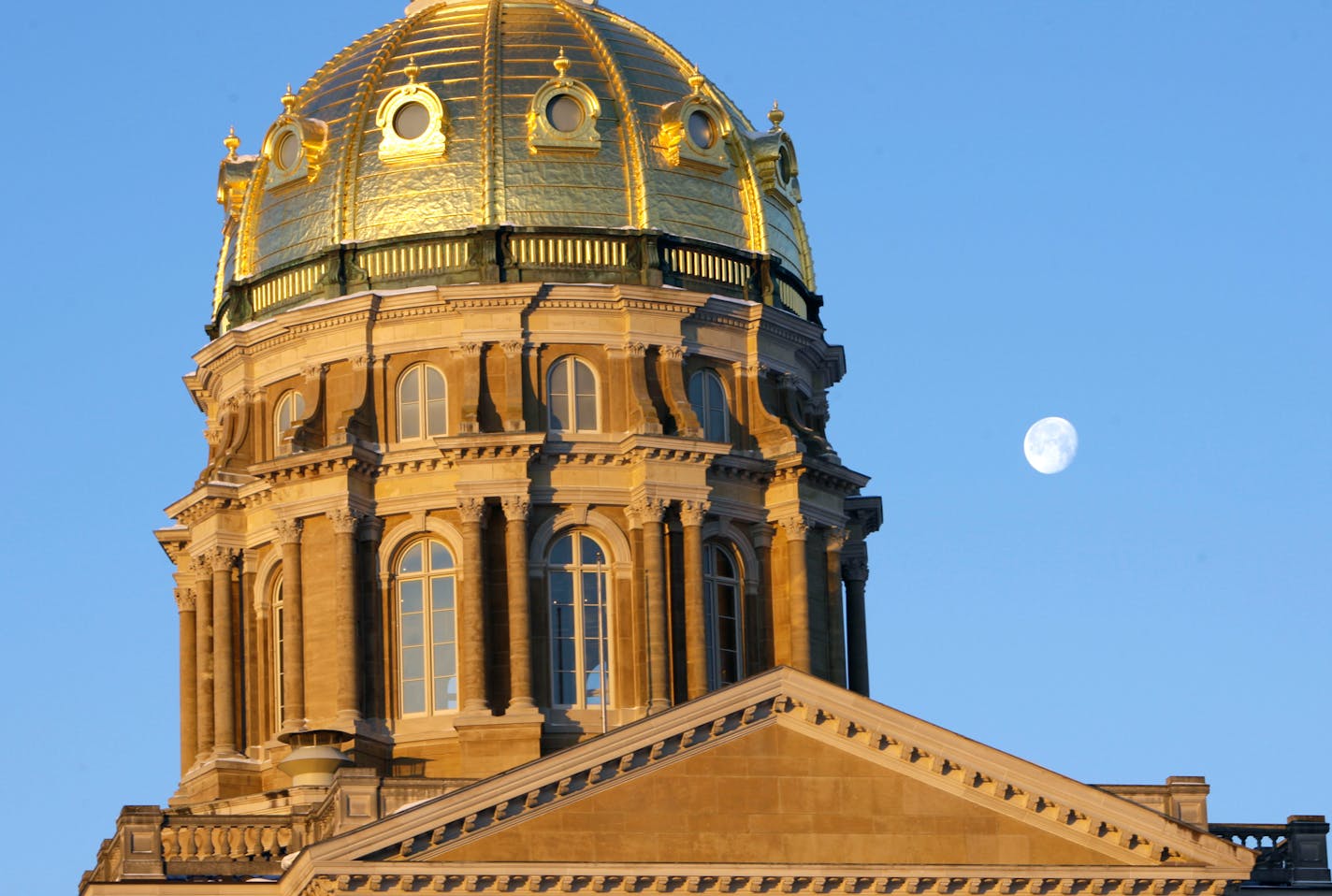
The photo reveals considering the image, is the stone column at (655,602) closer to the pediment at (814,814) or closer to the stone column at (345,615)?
the stone column at (345,615)

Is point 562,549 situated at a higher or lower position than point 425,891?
higher

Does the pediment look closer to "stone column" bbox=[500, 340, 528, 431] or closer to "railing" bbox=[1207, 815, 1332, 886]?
"railing" bbox=[1207, 815, 1332, 886]

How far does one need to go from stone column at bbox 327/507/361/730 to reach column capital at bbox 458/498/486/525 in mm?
2111

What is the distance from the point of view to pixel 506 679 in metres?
74.4

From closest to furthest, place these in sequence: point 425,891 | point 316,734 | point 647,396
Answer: point 425,891 < point 316,734 < point 647,396

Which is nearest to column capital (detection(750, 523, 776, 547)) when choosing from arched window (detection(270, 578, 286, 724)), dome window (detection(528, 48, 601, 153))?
dome window (detection(528, 48, 601, 153))

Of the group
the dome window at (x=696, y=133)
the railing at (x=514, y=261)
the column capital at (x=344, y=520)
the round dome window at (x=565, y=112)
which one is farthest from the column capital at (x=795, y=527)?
the round dome window at (x=565, y=112)

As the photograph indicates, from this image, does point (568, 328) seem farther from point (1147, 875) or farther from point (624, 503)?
point (1147, 875)

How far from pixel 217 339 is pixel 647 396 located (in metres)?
9.35

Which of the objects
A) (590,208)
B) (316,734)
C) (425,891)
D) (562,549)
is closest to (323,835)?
(425,891)

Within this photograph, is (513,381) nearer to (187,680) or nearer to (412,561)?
(412,561)

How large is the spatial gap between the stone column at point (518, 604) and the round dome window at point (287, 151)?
9.45 meters

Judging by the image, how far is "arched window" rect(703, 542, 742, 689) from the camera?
76.3 metres

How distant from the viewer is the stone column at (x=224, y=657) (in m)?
77.3
